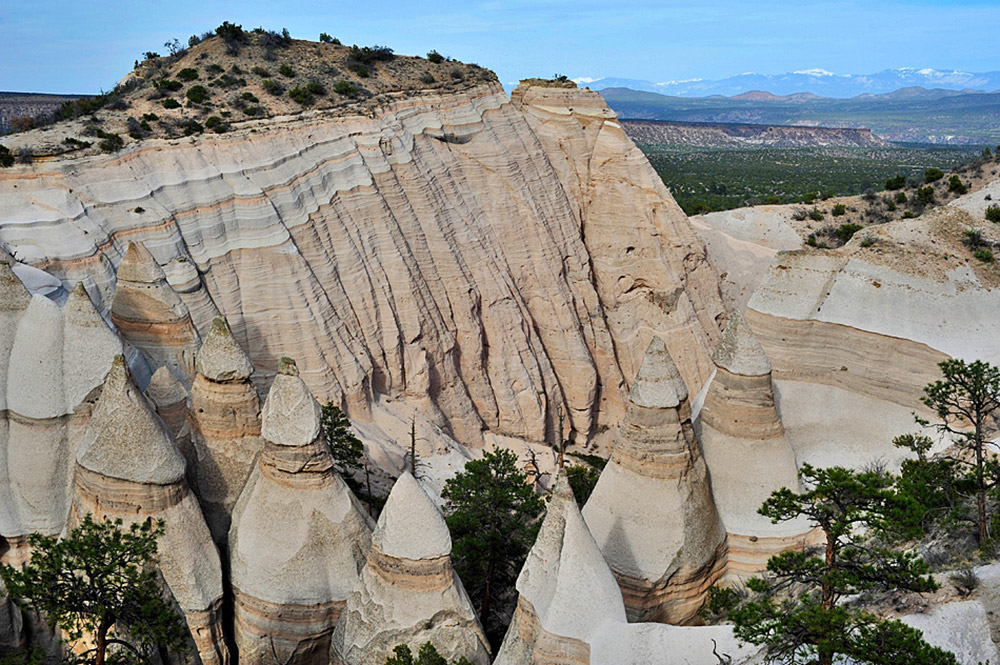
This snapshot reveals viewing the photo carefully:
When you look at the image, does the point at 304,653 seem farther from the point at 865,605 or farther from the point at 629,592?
the point at 865,605

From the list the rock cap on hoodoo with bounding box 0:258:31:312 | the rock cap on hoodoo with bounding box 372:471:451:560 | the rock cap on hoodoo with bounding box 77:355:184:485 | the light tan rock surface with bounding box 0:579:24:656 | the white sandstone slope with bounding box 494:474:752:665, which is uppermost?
the rock cap on hoodoo with bounding box 0:258:31:312

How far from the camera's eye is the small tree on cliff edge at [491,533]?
669 inches

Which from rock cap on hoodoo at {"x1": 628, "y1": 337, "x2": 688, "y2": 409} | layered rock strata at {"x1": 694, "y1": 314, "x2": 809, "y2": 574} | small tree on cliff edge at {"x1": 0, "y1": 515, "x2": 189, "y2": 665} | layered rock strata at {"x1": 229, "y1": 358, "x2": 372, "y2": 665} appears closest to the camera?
small tree on cliff edge at {"x1": 0, "y1": 515, "x2": 189, "y2": 665}

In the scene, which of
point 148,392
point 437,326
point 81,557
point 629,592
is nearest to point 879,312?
point 629,592

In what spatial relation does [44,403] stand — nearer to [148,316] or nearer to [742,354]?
[148,316]

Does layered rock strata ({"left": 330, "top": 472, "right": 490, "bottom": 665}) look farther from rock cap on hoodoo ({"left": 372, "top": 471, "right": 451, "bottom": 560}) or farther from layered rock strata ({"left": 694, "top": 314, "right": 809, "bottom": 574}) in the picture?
layered rock strata ({"left": 694, "top": 314, "right": 809, "bottom": 574})

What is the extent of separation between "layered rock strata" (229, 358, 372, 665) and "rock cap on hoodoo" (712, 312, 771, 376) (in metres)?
8.17

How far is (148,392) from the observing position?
17.1 metres

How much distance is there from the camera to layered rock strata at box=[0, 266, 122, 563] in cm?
1532

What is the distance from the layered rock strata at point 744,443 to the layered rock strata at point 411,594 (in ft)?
20.3

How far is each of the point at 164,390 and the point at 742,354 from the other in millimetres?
11841

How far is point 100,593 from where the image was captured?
37.7 ft

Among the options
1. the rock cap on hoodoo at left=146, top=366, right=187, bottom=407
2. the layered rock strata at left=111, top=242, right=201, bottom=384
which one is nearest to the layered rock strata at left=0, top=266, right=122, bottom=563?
the rock cap on hoodoo at left=146, top=366, right=187, bottom=407

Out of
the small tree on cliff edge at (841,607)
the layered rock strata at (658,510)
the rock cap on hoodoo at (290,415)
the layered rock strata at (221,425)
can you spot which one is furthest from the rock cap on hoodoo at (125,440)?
the small tree on cliff edge at (841,607)
